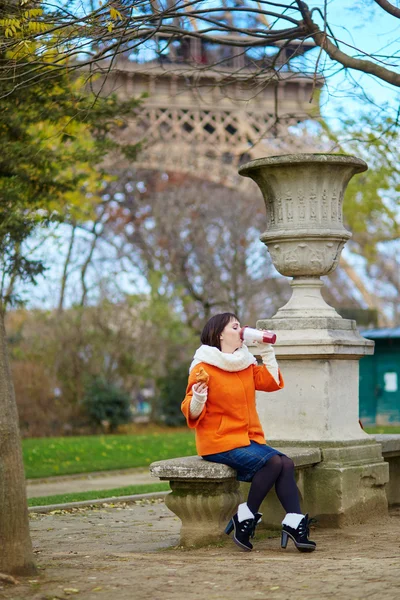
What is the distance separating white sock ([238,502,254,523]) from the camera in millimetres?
6021

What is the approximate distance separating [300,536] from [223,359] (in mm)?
1191

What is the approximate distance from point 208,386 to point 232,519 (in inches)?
33.1

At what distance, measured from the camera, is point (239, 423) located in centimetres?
621

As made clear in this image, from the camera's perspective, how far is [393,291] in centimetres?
4141

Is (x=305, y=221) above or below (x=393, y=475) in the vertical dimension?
above

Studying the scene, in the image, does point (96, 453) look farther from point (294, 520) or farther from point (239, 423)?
point (294, 520)

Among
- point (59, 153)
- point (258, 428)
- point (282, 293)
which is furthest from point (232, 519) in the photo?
point (282, 293)

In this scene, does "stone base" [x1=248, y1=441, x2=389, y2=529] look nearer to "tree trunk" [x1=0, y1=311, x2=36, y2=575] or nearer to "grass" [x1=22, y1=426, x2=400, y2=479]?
"tree trunk" [x1=0, y1=311, x2=36, y2=575]

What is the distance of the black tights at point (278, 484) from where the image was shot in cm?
609

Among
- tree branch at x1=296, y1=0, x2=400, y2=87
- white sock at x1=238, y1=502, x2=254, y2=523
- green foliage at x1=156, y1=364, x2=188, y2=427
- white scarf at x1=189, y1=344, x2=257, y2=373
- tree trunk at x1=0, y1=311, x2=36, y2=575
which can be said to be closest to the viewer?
tree trunk at x1=0, y1=311, x2=36, y2=575

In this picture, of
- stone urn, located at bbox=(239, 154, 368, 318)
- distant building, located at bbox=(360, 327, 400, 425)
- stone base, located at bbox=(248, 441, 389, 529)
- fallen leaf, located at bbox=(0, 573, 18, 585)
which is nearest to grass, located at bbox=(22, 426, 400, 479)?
distant building, located at bbox=(360, 327, 400, 425)

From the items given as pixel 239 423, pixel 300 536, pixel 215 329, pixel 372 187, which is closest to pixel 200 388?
pixel 239 423

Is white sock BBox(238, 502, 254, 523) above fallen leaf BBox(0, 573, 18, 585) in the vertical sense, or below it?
above

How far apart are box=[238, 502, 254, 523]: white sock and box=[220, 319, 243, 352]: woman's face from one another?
1006 millimetres
